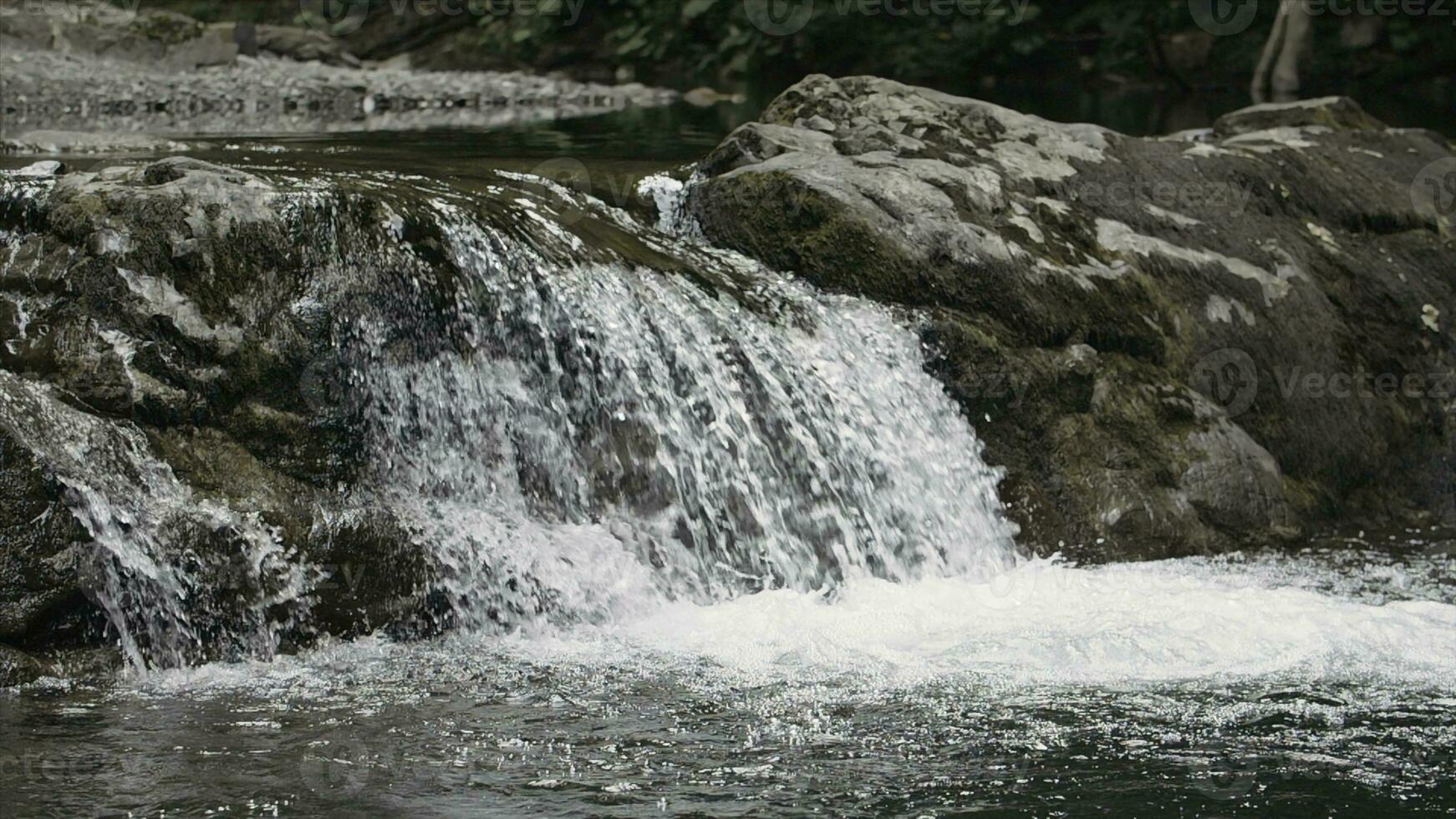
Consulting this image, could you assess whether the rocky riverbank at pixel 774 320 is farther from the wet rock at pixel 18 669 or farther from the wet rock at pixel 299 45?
the wet rock at pixel 299 45

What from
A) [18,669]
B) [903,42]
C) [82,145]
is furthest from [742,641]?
[903,42]

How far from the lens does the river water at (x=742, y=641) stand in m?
3.76

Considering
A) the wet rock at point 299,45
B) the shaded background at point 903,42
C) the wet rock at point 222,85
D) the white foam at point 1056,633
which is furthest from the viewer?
the shaded background at point 903,42

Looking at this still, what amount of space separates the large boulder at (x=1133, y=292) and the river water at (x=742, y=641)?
10.0 inches

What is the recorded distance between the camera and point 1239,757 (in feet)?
13.0

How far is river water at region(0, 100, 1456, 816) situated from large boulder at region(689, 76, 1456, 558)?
25cm

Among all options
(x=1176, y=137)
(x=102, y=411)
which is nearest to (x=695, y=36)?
(x=1176, y=137)

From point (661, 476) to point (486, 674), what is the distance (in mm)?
1321

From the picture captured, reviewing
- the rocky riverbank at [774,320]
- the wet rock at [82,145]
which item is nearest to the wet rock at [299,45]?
the wet rock at [82,145]

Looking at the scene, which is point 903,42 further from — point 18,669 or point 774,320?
point 18,669

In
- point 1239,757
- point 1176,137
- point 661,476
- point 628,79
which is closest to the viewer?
point 1239,757

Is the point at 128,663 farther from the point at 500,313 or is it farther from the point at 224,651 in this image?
the point at 500,313

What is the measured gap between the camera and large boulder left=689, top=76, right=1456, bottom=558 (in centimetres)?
656

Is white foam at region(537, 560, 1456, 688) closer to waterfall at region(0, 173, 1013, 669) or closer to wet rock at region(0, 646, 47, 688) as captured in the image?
waterfall at region(0, 173, 1013, 669)
